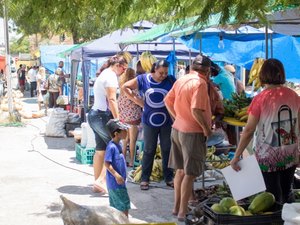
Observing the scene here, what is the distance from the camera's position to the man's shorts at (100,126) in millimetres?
7293

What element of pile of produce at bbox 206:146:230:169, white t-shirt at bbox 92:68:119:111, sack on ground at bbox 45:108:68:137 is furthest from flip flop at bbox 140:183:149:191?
sack on ground at bbox 45:108:68:137

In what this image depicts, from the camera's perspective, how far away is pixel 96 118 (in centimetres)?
747

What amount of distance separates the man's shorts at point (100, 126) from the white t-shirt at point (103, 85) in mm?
85

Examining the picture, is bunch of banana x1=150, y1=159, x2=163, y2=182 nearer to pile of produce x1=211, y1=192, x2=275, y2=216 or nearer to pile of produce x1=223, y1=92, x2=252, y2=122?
pile of produce x1=223, y1=92, x2=252, y2=122

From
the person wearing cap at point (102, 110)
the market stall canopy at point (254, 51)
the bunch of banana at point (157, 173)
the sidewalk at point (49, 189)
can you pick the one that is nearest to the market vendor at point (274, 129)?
the sidewalk at point (49, 189)

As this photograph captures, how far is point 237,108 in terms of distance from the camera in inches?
263

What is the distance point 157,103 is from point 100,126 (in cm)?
86

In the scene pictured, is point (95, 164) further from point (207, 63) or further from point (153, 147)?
point (207, 63)

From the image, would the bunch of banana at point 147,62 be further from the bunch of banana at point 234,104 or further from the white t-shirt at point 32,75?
the white t-shirt at point 32,75

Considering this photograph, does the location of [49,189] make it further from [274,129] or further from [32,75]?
[32,75]

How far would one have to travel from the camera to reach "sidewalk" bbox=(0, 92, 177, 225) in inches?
254

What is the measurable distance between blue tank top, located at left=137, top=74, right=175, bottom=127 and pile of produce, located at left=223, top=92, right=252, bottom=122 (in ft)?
2.67

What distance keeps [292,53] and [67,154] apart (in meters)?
5.06

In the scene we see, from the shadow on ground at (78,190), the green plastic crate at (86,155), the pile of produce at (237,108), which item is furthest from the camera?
the green plastic crate at (86,155)
